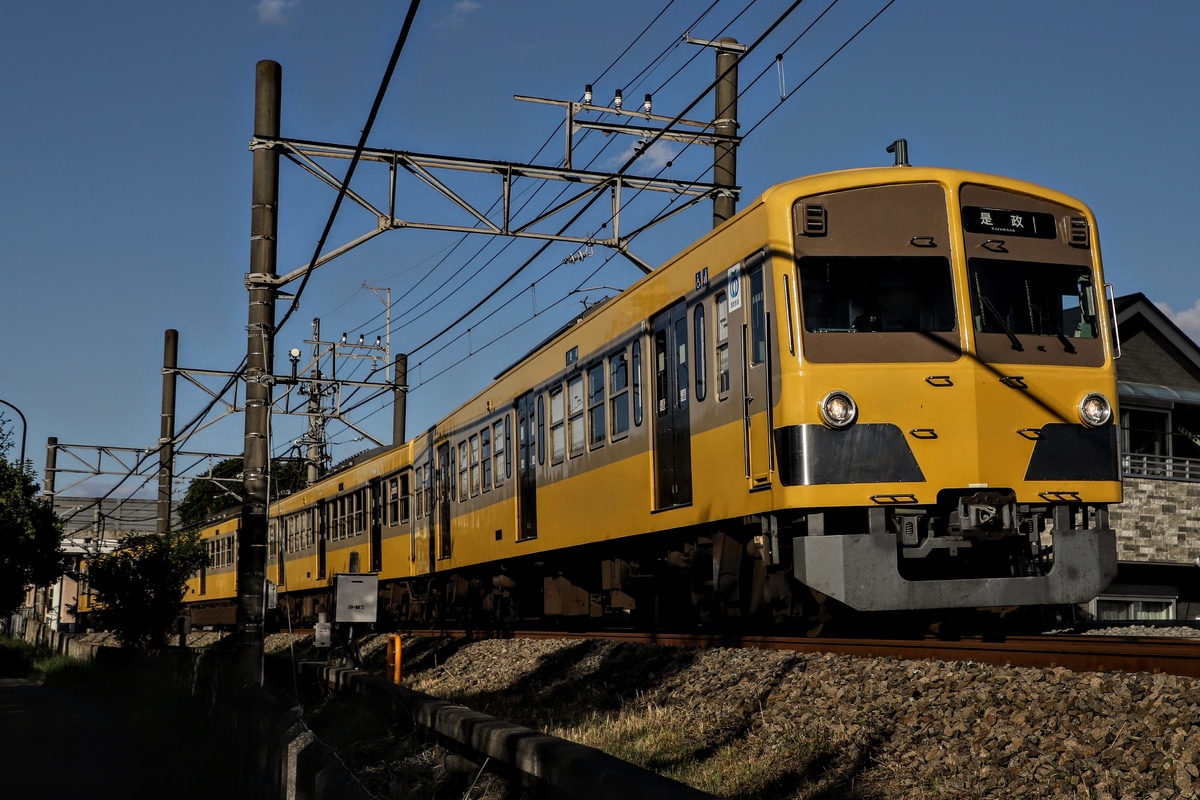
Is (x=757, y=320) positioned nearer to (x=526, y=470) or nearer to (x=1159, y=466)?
(x=526, y=470)

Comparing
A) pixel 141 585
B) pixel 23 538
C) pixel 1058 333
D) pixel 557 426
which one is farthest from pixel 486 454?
pixel 23 538

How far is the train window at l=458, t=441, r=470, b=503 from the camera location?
19000 mm

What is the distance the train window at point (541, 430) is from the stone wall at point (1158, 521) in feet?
38.1

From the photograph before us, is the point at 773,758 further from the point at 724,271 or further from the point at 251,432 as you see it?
the point at 251,432

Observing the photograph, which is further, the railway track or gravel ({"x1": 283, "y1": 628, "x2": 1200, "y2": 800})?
the railway track

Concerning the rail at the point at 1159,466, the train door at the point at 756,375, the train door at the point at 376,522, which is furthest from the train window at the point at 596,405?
the rail at the point at 1159,466

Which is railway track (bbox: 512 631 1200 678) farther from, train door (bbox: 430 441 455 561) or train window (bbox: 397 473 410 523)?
train window (bbox: 397 473 410 523)

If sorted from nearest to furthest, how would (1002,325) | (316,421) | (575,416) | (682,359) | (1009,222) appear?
1. (1002,325)
2. (1009,222)
3. (682,359)
4. (575,416)
5. (316,421)

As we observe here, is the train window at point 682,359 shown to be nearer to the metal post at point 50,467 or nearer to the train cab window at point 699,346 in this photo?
the train cab window at point 699,346

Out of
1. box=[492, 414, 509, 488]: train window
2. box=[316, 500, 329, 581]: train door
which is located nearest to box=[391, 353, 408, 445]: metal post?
box=[316, 500, 329, 581]: train door

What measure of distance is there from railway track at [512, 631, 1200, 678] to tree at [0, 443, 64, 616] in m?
23.9

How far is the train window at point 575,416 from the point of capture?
14055 millimetres

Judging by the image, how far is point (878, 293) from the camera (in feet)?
32.9

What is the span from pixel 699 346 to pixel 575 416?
3300mm
